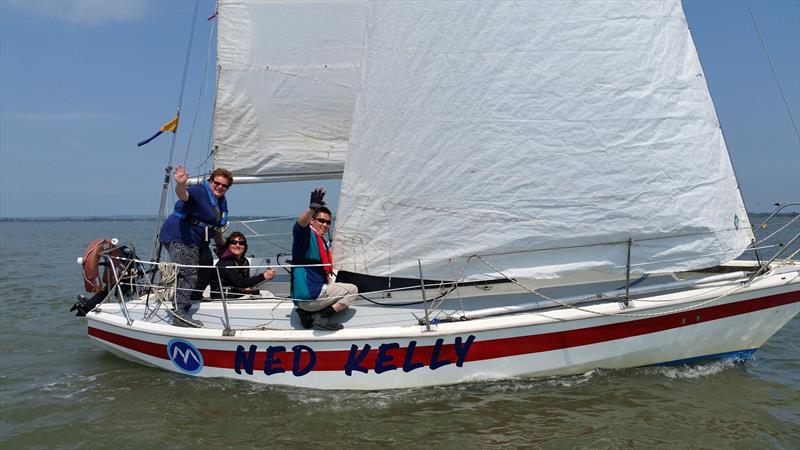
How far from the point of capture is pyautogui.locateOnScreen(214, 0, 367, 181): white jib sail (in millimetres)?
7199

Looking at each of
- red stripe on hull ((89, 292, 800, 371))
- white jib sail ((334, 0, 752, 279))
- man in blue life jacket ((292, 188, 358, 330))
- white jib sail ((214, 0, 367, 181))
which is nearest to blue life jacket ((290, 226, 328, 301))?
man in blue life jacket ((292, 188, 358, 330))

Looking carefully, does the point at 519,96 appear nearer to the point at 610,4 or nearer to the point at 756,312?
the point at 610,4

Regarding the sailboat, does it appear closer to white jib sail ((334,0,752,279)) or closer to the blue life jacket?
white jib sail ((334,0,752,279))

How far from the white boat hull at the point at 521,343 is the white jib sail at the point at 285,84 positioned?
2845 millimetres

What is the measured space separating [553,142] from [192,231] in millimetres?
3566

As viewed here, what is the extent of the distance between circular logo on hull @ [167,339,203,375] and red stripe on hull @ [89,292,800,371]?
1.91ft

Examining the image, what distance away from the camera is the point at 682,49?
16.8 feet

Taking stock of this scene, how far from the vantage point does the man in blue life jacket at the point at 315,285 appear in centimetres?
521

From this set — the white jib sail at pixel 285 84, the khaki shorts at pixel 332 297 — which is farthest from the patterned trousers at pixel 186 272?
the white jib sail at pixel 285 84

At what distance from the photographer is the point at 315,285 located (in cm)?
529

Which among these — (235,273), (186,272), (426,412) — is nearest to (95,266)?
(186,272)

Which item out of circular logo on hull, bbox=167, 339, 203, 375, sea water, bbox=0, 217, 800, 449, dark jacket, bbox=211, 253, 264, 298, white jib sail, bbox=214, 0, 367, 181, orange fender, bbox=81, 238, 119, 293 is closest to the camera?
sea water, bbox=0, 217, 800, 449

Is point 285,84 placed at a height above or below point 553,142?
above

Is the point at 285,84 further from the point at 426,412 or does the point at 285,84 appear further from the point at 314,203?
the point at 426,412
